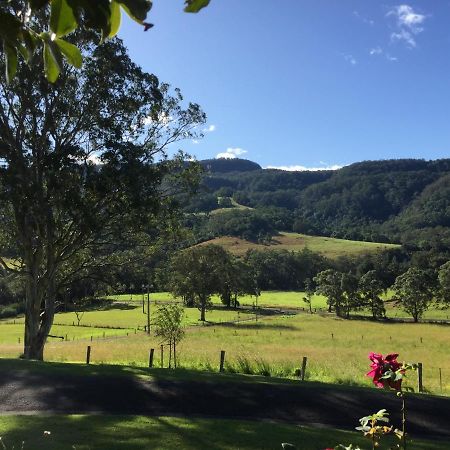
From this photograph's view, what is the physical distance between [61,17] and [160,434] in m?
8.88

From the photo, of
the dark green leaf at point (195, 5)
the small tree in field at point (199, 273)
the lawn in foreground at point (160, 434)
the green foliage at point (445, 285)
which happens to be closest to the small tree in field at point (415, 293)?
the green foliage at point (445, 285)

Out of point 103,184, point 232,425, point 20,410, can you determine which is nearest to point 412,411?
point 232,425

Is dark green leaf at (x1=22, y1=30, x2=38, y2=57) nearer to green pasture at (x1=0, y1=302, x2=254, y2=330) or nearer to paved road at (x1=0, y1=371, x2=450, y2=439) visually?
paved road at (x1=0, y1=371, x2=450, y2=439)

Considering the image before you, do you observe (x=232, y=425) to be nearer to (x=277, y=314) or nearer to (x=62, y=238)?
(x=62, y=238)

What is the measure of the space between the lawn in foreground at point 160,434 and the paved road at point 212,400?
865mm

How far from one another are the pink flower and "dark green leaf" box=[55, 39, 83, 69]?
7.69 feet

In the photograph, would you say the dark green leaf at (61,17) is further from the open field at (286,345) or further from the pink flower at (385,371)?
the open field at (286,345)

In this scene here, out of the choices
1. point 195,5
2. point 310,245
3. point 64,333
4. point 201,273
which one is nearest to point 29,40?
point 195,5

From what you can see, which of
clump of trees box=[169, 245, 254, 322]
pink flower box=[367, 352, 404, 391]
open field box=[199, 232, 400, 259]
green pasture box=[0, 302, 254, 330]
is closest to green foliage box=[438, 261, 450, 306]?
green pasture box=[0, 302, 254, 330]

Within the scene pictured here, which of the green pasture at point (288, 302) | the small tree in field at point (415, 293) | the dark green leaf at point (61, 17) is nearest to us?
the dark green leaf at point (61, 17)

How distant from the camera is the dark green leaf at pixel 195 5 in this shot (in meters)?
1.19

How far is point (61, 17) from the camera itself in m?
Answer: 1.11

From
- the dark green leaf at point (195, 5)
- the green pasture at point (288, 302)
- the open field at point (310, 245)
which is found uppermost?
the open field at point (310, 245)

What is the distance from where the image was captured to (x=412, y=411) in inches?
467
